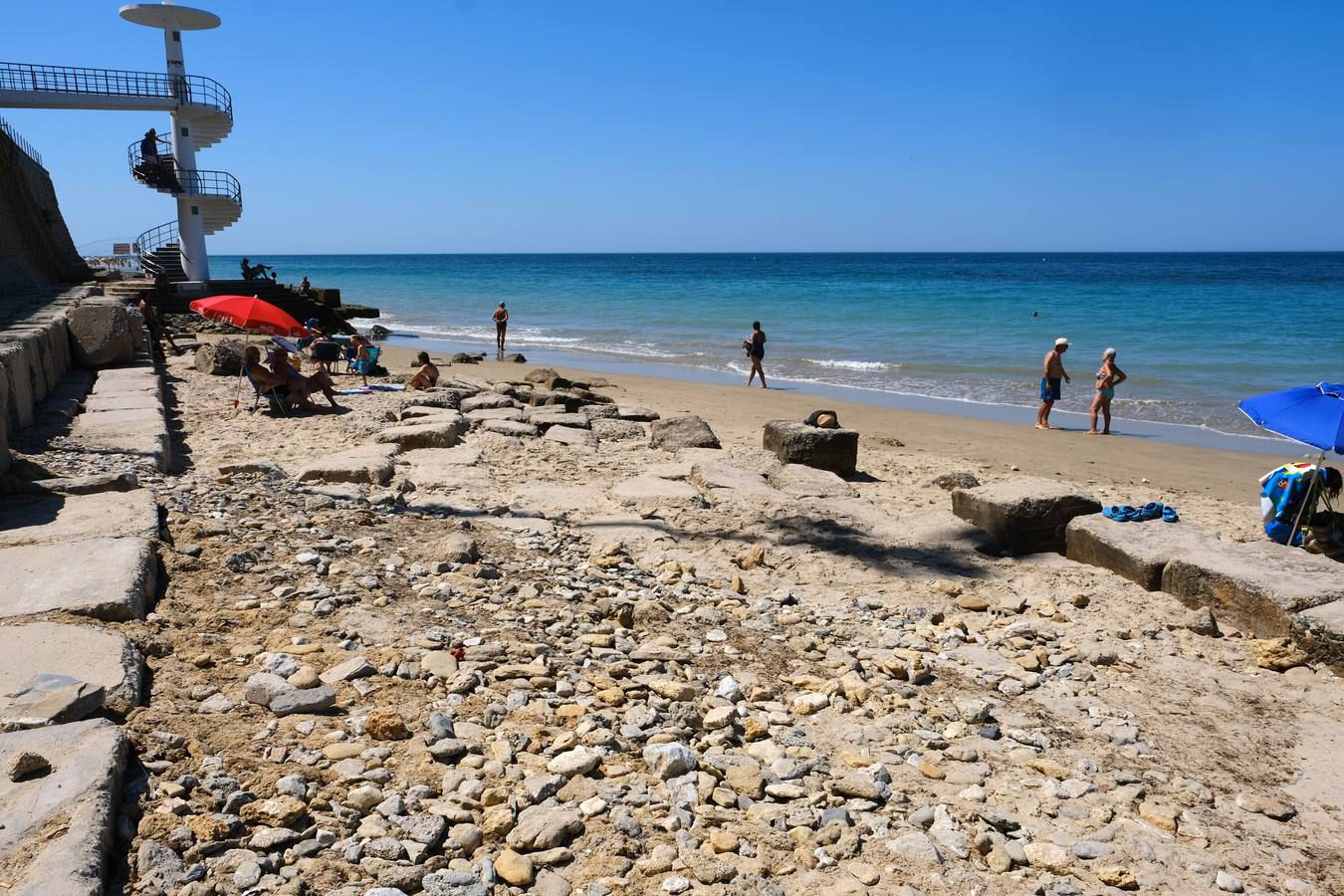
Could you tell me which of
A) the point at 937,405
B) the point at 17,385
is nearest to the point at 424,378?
the point at 17,385

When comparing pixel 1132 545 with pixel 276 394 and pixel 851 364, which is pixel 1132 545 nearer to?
pixel 276 394

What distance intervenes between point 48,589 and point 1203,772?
4.64 meters

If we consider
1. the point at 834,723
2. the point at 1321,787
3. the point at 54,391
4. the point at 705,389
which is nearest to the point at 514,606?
the point at 834,723

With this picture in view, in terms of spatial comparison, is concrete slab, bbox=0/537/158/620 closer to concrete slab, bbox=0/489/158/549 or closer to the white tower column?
concrete slab, bbox=0/489/158/549

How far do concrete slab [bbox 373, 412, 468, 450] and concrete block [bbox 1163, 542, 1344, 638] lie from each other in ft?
20.1

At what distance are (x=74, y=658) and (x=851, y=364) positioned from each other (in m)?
18.8

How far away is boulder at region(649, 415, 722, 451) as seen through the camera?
30.7ft

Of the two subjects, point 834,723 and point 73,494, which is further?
point 73,494

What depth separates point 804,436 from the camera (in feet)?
28.5

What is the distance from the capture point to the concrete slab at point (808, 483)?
24.5 ft

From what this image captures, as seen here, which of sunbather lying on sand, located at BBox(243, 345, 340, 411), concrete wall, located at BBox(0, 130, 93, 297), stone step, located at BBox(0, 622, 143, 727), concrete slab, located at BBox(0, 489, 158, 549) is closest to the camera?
stone step, located at BBox(0, 622, 143, 727)

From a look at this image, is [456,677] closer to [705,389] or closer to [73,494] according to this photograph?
[73,494]

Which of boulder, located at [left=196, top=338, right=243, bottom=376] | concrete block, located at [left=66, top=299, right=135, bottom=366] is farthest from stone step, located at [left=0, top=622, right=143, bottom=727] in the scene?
boulder, located at [left=196, top=338, right=243, bottom=376]

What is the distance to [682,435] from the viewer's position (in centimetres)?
945
